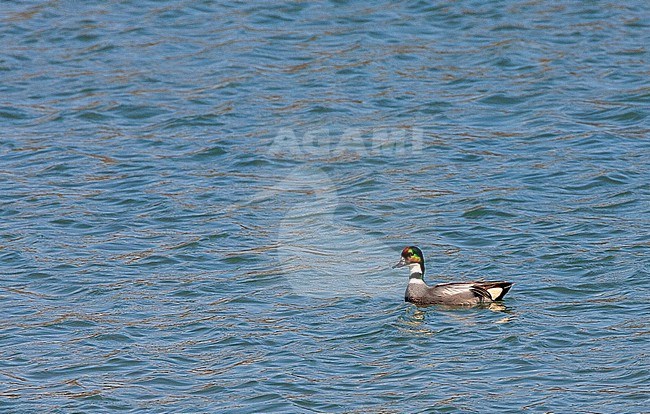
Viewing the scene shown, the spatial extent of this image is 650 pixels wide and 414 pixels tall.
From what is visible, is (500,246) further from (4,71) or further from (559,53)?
(4,71)

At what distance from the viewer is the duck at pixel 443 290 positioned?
12336 millimetres

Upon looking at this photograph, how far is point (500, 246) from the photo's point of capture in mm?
14211

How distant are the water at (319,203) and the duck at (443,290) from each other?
0.51 ft

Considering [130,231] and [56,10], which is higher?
[56,10]

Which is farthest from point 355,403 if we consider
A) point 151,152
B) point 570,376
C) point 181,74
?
point 181,74

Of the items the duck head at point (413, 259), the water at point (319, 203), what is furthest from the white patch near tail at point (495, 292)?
the duck head at point (413, 259)

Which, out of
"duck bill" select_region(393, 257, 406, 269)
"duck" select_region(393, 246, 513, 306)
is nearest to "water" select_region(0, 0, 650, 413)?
"duck" select_region(393, 246, 513, 306)

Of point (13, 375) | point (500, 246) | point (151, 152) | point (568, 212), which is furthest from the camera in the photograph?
point (151, 152)

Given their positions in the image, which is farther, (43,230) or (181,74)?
(181,74)

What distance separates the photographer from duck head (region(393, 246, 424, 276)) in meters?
13.2

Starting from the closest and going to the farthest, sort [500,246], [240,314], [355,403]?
[355,403] → [240,314] → [500,246]

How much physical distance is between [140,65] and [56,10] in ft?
11.8

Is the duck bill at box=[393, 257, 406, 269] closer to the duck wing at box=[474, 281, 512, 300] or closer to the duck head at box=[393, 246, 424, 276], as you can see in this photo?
the duck head at box=[393, 246, 424, 276]

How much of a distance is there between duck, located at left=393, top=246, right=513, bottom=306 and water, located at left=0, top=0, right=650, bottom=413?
16 centimetres
